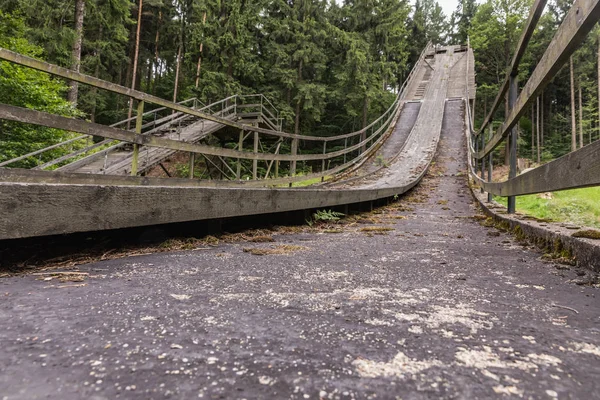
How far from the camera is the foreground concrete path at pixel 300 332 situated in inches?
29.5

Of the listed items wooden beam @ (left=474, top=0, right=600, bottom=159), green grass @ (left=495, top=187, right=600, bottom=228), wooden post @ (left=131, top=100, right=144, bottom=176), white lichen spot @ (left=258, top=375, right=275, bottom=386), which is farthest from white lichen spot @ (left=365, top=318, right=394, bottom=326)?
green grass @ (left=495, top=187, right=600, bottom=228)

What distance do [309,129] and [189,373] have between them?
24.5 meters

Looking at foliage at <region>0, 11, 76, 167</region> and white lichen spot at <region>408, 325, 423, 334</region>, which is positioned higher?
foliage at <region>0, 11, 76, 167</region>

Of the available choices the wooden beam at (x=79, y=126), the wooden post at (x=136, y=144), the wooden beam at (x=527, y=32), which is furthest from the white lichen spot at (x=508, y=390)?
the wooden post at (x=136, y=144)

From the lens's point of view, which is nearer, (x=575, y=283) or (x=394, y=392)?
(x=394, y=392)

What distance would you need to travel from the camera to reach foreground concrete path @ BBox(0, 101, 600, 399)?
0.75 meters

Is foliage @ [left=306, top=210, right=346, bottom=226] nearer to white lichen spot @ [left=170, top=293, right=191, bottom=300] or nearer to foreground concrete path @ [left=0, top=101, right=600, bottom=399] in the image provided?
foreground concrete path @ [left=0, top=101, right=600, bottom=399]

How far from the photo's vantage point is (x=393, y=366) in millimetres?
834

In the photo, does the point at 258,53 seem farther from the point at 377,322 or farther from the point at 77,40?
the point at 377,322

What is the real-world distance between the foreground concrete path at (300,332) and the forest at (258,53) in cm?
859

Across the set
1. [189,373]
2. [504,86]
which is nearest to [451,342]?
[189,373]

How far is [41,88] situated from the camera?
335 inches

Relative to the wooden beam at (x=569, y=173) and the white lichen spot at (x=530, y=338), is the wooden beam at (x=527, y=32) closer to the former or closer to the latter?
the wooden beam at (x=569, y=173)

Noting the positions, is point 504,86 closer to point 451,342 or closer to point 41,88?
point 451,342
